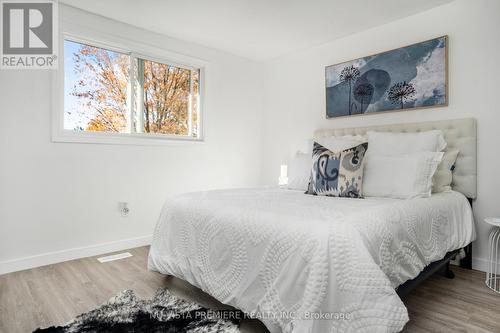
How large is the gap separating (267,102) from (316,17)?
1669 mm

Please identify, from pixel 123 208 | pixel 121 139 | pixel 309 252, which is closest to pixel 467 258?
pixel 309 252

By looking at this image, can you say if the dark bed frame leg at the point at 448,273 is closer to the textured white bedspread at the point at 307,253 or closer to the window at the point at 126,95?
the textured white bedspread at the point at 307,253

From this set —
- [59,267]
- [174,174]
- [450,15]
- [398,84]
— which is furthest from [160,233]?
[450,15]

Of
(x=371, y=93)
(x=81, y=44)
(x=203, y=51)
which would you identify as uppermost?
(x=203, y=51)

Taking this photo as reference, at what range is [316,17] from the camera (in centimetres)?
315

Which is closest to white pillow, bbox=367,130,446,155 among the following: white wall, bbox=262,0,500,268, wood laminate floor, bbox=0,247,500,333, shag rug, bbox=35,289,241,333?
white wall, bbox=262,0,500,268

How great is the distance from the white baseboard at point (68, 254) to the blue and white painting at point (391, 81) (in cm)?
272

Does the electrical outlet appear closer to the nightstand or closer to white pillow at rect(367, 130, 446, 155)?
white pillow at rect(367, 130, 446, 155)

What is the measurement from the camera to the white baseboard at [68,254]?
2.62 m

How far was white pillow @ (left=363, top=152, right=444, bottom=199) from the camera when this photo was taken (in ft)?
7.57

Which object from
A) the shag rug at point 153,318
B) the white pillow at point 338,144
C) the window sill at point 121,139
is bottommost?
the shag rug at point 153,318

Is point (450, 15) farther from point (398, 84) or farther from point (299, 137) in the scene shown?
point (299, 137)

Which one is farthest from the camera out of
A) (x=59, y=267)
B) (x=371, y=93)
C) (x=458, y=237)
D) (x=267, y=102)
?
(x=267, y=102)

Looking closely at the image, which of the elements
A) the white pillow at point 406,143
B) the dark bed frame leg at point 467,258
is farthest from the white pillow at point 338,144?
the dark bed frame leg at point 467,258
